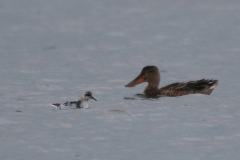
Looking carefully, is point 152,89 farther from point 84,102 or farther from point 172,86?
point 84,102

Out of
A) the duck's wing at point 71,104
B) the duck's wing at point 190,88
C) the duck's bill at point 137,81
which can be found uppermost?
the duck's bill at point 137,81

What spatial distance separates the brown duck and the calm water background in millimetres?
194

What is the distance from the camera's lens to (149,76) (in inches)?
516

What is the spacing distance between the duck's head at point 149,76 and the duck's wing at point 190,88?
15.0 inches

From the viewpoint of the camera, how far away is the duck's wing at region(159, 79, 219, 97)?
12.4 meters

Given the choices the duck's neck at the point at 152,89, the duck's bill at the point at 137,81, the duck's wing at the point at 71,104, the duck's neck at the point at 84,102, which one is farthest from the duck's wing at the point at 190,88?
the duck's wing at the point at 71,104

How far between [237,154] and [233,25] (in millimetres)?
10565

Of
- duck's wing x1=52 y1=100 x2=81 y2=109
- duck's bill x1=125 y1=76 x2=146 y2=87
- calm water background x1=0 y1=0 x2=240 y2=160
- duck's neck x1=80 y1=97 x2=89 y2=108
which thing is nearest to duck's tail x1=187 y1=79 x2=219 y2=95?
calm water background x1=0 y1=0 x2=240 y2=160

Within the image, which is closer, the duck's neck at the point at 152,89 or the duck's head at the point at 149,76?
the duck's neck at the point at 152,89

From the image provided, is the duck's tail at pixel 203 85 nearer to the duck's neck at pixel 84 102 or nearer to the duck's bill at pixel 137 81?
the duck's bill at pixel 137 81

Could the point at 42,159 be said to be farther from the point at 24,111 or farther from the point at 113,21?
the point at 113,21

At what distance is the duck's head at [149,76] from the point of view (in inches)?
516

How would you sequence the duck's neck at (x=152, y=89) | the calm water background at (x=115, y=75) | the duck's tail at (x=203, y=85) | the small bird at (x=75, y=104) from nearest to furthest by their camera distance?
the calm water background at (x=115, y=75), the small bird at (x=75, y=104), the duck's tail at (x=203, y=85), the duck's neck at (x=152, y=89)

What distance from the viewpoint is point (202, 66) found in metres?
14.9
